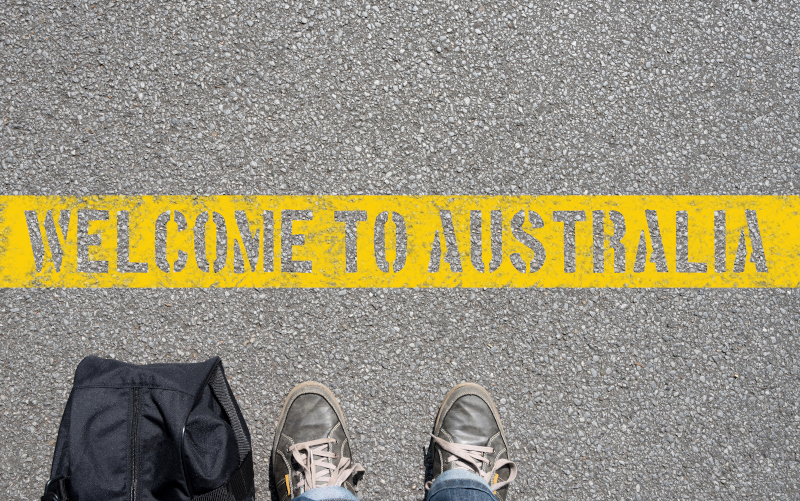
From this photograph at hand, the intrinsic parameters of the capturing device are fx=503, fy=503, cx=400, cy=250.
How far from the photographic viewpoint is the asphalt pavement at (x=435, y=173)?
7.32 feet

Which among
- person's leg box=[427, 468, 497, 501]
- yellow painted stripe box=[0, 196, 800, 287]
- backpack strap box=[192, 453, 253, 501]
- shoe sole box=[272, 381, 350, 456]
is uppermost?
yellow painted stripe box=[0, 196, 800, 287]

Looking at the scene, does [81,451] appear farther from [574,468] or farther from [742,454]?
[742,454]

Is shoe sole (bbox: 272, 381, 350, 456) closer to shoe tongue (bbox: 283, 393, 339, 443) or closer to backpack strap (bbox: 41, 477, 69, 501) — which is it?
shoe tongue (bbox: 283, 393, 339, 443)

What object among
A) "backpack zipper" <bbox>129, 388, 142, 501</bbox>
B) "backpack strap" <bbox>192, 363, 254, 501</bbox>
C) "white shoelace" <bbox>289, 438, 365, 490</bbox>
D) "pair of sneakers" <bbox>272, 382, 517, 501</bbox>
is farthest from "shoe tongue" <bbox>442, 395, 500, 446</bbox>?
"backpack zipper" <bbox>129, 388, 142, 501</bbox>

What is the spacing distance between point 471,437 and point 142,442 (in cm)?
134

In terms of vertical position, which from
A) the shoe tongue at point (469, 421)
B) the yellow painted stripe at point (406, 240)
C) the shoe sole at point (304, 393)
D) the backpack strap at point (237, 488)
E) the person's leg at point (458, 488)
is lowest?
the person's leg at point (458, 488)

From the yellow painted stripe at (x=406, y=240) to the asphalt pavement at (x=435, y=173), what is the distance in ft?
0.22

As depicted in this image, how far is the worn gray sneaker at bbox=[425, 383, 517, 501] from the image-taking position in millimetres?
2199

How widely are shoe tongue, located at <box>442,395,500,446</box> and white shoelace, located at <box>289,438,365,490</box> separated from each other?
434 mm

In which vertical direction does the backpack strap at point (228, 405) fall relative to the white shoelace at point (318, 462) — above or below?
above

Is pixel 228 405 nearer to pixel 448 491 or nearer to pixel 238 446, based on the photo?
pixel 238 446

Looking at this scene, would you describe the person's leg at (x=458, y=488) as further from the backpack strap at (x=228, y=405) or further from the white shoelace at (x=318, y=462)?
the backpack strap at (x=228, y=405)

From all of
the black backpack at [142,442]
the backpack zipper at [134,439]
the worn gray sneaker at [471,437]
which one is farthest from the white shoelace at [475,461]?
the backpack zipper at [134,439]

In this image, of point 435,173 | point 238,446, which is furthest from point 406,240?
point 238,446
